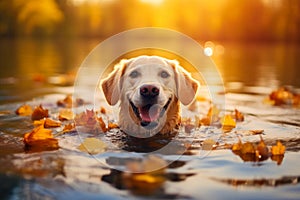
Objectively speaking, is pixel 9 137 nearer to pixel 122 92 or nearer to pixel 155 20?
pixel 122 92

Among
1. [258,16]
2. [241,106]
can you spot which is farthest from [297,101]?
[258,16]

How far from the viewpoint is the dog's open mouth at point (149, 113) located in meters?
5.55

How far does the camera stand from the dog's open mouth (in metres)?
5.55

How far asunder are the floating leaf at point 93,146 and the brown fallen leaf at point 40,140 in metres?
0.34

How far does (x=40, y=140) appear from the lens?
5.55m

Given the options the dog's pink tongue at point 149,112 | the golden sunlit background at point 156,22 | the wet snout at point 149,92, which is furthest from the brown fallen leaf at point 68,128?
the golden sunlit background at point 156,22

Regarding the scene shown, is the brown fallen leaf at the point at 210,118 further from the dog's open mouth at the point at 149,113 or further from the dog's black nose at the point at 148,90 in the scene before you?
the dog's black nose at the point at 148,90

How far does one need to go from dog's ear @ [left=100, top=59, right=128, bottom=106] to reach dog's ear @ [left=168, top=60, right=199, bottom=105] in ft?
2.47

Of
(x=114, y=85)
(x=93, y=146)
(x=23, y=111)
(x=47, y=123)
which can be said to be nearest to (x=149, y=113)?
(x=93, y=146)

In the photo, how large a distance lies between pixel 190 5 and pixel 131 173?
78.2 meters

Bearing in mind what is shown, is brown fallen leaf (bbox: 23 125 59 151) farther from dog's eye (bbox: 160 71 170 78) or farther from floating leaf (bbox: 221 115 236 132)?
floating leaf (bbox: 221 115 236 132)

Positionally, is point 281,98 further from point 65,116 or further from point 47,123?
point 47,123

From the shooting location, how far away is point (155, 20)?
85.1 m

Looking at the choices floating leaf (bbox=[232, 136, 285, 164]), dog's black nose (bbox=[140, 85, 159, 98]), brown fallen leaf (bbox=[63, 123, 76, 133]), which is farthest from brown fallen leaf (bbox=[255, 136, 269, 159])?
brown fallen leaf (bbox=[63, 123, 76, 133])
